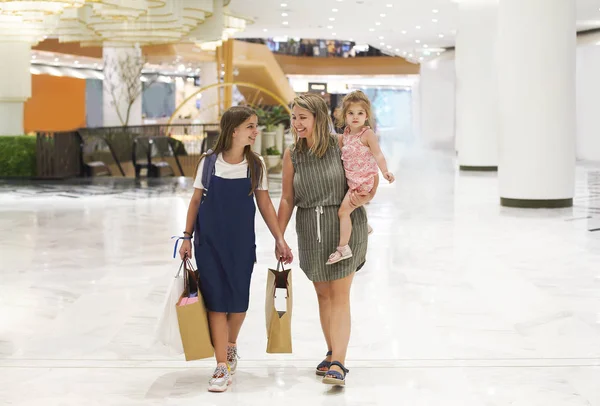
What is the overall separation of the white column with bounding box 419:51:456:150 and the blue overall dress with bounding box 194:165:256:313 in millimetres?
35124

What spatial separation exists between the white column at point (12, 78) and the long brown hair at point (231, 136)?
56.0 ft

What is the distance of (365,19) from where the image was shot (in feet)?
85.1

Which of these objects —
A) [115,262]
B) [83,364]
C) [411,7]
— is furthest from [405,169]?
[83,364]

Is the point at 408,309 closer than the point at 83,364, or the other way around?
the point at 83,364

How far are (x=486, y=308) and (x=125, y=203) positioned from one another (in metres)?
8.63

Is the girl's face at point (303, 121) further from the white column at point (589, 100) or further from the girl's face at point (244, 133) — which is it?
the white column at point (589, 100)

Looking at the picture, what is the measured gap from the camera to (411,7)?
2294cm

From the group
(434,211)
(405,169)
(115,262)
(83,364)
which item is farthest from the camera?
(405,169)

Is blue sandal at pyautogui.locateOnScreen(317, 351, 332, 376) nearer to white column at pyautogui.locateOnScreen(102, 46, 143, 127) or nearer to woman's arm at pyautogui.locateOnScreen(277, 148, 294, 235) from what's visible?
woman's arm at pyautogui.locateOnScreen(277, 148, 294, 235)

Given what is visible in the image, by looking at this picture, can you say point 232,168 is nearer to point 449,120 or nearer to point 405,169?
point 405,169

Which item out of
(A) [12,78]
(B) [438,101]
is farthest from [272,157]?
(B) [438,101]

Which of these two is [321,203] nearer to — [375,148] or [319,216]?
[319,216]

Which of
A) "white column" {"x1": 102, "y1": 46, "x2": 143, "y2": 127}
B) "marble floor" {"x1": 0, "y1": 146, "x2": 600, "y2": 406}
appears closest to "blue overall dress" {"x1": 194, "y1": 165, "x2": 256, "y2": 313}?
"marble floor" {"x1": 0, "y1": 146, "x2": 600, "y2": 406}

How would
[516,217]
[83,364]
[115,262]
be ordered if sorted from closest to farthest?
[83,364], [115,262], [516,217]
